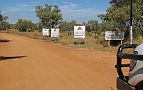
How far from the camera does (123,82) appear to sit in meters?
5.68

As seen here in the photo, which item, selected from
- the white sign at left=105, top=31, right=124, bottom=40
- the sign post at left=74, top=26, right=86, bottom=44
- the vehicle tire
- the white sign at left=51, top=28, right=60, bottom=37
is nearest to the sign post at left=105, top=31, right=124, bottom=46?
the white sign at left=105, top=31, right=124, bottom=40

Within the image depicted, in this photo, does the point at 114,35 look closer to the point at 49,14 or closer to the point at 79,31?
the point at 79,31

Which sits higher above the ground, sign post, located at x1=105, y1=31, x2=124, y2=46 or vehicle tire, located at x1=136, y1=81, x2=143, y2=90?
vehicle tire, located at x1=136, y1=81, x2=143, y2=90

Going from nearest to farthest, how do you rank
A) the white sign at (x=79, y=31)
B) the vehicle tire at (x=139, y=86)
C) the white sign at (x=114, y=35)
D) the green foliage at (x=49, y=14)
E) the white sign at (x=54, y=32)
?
the vehicle tire at (x=139, y=86) → the white sign at (x=114, y=35) → the white sign at (x=79, y=31) → the white sign at (x=54, y=32) → the green foliage at (x=49, y=14)

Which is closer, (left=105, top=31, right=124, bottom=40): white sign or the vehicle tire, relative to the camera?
the vehicle tire

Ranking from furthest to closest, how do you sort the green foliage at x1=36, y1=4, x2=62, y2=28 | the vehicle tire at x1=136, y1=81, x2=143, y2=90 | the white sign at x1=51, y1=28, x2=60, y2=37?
1. the green foliage at x1=36, y1=4, x2=62, y2=28
2. the white sign at x1=51, y1=28, x2=60, y2=37
3. the vehicle tire at x1=136, y1=81, x2=143, y2=90

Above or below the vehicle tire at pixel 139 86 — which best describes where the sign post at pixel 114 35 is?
below

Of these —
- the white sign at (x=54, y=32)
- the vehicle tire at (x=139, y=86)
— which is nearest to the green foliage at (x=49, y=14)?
the white sign at (x=54, y=32)

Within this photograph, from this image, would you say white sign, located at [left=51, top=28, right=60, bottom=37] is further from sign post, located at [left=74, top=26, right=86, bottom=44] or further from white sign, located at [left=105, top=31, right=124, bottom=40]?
white sign, located at [left=105, top=31, right=124, bottom=40]

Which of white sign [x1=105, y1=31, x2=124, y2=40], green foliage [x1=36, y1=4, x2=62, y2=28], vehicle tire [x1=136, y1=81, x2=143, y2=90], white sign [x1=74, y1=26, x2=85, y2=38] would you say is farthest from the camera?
green foliage [x1=36, y1=4, x2=62, y2=28]

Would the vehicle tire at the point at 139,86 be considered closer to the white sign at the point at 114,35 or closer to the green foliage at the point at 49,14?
the white sign at the point at 114,35

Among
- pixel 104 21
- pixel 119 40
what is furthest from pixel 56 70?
pixel 104 21

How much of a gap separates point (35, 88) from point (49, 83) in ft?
2.97

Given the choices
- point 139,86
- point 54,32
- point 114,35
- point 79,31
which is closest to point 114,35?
point 114,35
